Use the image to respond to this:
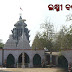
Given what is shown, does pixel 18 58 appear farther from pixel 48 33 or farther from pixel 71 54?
pixel 71 54

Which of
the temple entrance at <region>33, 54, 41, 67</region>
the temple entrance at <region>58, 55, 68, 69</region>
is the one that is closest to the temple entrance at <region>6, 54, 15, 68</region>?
the temple entrance at <region>33, 54, 41, 67</region>

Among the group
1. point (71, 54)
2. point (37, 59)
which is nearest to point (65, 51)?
point (71, 54)

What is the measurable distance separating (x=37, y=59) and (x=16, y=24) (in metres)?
27.2

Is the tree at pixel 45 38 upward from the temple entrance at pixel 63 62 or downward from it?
upward

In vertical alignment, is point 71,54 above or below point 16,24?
below

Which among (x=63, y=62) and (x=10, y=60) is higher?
(x=10, y=60)

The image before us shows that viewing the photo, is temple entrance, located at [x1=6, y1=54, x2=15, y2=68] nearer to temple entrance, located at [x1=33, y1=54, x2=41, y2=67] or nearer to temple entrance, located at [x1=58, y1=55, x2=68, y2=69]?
temple entrance, located at [x1=33, y1=54, x2=41, y2=67]

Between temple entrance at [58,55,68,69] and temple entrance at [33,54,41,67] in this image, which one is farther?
temple entrance at [33,54,41,67]

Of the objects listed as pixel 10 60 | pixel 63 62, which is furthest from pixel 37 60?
pixel 63 62

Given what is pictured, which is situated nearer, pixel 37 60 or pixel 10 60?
pixel 37 60

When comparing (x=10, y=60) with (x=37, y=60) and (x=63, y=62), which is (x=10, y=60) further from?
(x=63, y=62)

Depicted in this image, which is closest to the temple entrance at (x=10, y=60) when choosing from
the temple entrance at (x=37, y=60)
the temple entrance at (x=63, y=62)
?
the temple entrance at (x=37, y=60)

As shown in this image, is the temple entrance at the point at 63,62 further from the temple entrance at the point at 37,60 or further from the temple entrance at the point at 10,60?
the temple entrance at the point at 10,60

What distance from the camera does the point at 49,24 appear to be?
32875mm
